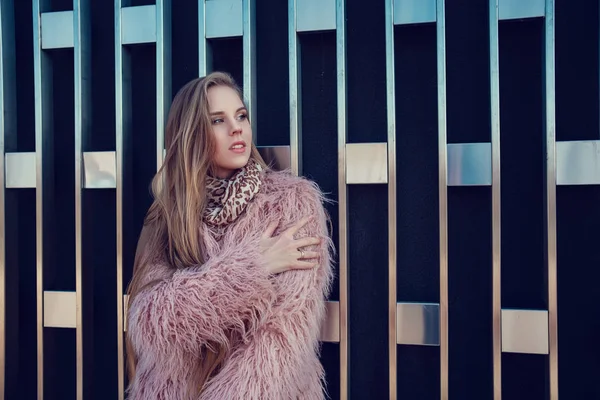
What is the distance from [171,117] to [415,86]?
0.80 metres

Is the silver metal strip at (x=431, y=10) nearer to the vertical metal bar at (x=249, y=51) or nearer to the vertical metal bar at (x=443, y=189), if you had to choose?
the vertical metal bar at (x=443, y=189)

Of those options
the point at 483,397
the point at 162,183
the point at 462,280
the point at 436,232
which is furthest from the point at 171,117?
the point at 483,397

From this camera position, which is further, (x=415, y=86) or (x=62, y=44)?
(x=62, y=44)

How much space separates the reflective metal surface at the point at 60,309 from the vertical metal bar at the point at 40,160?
0.02m

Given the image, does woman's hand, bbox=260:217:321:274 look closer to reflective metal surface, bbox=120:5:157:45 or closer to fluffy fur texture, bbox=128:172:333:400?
fluffy fur texture, bbox=128:172:333:400

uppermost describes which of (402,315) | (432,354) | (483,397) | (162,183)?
(162,183)

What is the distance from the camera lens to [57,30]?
1.80 m

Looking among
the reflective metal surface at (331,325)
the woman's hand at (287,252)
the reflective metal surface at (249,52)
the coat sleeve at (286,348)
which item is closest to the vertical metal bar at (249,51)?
the reflective metal surface at (249,52)

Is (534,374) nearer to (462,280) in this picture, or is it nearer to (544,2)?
(462,280)

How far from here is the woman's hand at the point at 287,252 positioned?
141 centimetres

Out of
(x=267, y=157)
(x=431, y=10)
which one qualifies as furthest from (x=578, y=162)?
(x=267, y=157)

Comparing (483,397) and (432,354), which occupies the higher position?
(432,354)

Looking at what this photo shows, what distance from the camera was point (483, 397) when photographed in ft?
5.42

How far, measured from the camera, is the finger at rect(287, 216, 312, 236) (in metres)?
1.46
